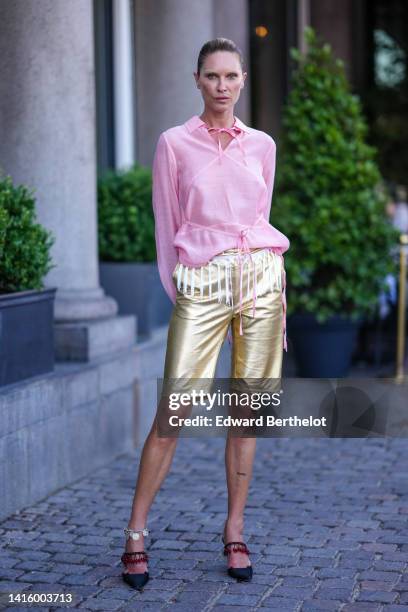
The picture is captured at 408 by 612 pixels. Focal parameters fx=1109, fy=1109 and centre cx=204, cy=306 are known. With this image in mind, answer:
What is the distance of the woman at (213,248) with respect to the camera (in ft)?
12.8

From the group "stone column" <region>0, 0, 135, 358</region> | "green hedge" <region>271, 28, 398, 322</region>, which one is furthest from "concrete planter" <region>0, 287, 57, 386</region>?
"green hedge" <region>271, 28, 398, 322</region>

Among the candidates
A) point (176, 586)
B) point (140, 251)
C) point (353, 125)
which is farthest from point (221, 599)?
point (353, 125)

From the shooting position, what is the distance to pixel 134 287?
277 inches

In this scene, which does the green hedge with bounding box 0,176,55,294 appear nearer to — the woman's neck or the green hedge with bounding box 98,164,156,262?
the woman's neck

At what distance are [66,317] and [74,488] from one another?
3.43ft

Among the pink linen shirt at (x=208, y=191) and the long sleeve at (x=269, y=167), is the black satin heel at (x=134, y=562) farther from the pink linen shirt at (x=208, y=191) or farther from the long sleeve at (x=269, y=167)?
the long sleeve at (x=269, y=167)

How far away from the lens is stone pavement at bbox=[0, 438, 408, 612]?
396cm

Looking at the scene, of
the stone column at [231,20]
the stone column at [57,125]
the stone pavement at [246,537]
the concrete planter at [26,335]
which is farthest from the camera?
the stone column at [231,20]

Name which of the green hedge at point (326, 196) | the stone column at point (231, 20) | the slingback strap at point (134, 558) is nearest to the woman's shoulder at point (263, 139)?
the slingback strap at point (134, 558)

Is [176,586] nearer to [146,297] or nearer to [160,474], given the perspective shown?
[160,474]

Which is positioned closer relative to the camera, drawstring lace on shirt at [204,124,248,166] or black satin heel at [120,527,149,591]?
drawstring lace on shirt at [204,124,248,166]

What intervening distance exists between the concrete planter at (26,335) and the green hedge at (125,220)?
1621 millimetres

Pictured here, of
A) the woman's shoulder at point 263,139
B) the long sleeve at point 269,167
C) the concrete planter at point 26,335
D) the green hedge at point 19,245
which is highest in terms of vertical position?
the woman's shoulder at point 263,139

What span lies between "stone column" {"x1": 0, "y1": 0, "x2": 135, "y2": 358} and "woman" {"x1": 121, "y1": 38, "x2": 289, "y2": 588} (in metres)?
2.15
